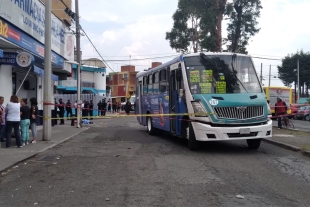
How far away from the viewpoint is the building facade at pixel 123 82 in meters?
76.1

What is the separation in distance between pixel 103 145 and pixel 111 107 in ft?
102

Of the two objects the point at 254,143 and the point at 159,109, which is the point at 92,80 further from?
the point at 254,143

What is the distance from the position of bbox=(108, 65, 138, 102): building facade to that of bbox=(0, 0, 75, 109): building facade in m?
54.3

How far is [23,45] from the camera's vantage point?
1441cm

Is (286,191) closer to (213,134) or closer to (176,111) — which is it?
(213,134)

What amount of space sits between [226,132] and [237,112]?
67 centimetres

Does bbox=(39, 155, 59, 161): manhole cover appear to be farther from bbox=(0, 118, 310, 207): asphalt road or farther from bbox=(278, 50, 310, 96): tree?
bbox=(278, 50, 310, 96): tree

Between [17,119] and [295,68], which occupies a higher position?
[295,68]

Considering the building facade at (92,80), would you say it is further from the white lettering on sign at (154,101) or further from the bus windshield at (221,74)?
the bus windshield at (221,74)

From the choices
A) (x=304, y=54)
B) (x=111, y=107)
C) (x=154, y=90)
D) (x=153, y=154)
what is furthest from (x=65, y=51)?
(x=304, y=54)

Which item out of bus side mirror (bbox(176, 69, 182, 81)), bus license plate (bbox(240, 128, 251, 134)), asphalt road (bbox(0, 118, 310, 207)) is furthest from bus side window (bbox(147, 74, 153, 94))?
bus license plate (bbox(240, 128, 251, 134))

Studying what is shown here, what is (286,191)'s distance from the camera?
6809mm

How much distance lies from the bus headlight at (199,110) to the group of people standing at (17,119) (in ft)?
18.9

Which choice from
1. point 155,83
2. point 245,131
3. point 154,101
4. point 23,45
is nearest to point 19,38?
point 23,45
